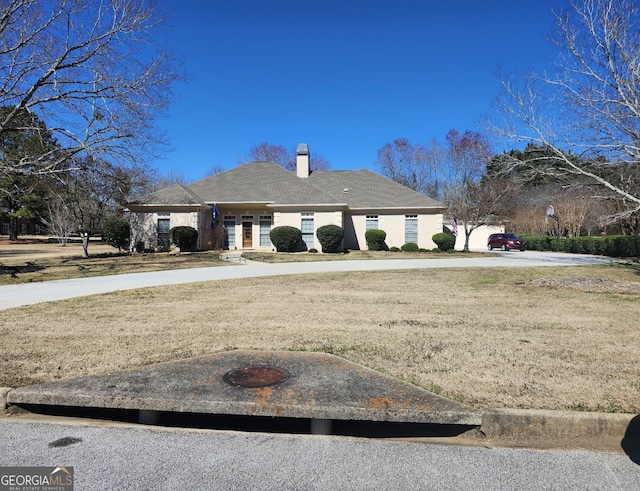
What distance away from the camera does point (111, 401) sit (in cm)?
325

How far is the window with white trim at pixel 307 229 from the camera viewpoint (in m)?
23.3

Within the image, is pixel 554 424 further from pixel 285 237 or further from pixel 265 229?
pixel 265 229

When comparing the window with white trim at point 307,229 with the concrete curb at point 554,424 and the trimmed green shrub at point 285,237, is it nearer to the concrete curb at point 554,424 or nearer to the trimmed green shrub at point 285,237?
the trimmed green shrub at point 285,237

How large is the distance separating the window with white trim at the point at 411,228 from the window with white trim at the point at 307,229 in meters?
6.10

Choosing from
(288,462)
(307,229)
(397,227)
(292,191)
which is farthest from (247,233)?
(288,462)

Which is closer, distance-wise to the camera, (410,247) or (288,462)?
(288,462)

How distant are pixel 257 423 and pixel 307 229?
795 inches

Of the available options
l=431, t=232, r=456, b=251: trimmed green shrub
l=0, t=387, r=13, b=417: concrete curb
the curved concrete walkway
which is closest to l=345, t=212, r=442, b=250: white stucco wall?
l=431, t=232, r=456, b=251: trimmed green shrub

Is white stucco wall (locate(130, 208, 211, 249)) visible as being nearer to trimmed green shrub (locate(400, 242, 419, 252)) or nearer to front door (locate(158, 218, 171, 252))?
front door (locate(158, 218, 171, 252))

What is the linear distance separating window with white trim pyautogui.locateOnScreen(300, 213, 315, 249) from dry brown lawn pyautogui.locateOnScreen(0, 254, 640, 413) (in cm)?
1315

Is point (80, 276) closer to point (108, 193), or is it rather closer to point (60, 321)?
point (60, 321)

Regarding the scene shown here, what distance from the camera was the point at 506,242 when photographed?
3173 cm

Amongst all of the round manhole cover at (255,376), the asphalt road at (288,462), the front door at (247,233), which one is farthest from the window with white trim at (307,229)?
the asphalt road at (288,462)

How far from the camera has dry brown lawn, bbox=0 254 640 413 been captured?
3795mm
